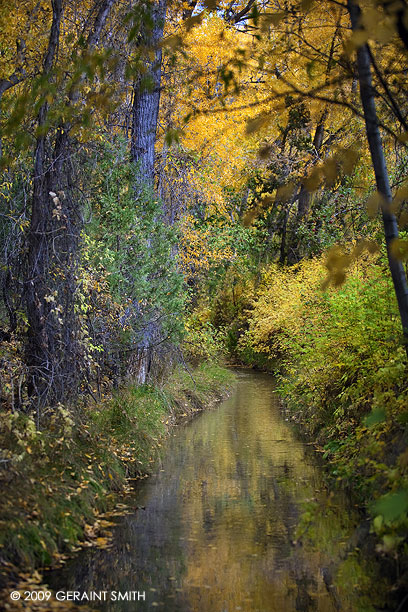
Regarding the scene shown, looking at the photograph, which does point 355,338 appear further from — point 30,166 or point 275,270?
point 275,270

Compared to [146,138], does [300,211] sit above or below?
below

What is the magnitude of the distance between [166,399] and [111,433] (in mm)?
4196

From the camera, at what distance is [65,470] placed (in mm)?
7480

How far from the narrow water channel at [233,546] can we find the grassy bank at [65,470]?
0.94ft

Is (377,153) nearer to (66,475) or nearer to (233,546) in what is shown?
(233,546)

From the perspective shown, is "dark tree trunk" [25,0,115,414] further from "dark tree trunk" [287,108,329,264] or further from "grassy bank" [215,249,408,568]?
"dark tree trunk" [287,108,329,264]

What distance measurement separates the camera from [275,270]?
80.5 ft

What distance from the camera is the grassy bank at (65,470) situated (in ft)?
19.7

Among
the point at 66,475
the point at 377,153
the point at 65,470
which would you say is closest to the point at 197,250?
the point at 65,470

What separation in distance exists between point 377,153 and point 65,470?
434 centimetres

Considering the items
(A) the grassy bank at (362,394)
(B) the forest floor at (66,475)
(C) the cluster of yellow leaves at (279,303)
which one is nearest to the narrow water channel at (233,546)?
(B) the forest floor at (66,475)

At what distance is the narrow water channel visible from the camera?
562cm

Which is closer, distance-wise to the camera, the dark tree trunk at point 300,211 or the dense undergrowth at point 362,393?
the dense undergrowth at point 362,393

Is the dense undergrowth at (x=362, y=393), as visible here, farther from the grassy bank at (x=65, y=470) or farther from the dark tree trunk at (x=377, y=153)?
the grassy bank at (x=65, y=470)
